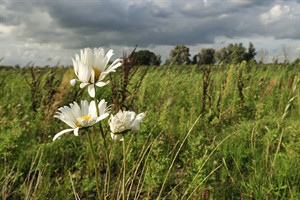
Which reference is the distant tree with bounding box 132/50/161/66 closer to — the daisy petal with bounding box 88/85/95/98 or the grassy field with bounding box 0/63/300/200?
the grassy field with bounding box 0/63/300/200

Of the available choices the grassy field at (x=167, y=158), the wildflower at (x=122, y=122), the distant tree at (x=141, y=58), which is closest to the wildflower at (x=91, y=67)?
the wildflower at (x=122, y=122)

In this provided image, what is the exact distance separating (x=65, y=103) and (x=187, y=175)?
2790 mm

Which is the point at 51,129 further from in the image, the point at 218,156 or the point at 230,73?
the point at 230,73

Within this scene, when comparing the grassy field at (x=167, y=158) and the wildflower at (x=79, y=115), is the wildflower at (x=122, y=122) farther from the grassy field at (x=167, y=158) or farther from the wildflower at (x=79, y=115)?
the grassy field at (x=167, y=158)

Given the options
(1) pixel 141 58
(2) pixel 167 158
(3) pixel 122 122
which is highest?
(1) pixel 141 58

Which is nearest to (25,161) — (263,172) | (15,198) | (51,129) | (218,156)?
(15,198)

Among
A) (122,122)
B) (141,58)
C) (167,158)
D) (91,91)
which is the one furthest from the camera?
(141,58)

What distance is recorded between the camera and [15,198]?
2607 mm

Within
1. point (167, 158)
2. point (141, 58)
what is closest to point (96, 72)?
point (167, 158)

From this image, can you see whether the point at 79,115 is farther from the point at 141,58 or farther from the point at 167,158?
the point at 141,58

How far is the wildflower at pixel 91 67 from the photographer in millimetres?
1201

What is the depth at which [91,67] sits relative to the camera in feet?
4.08

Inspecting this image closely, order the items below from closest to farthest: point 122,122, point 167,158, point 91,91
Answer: point 91,91, point 122,122, point 167,158

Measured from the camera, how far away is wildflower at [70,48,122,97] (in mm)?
1201
